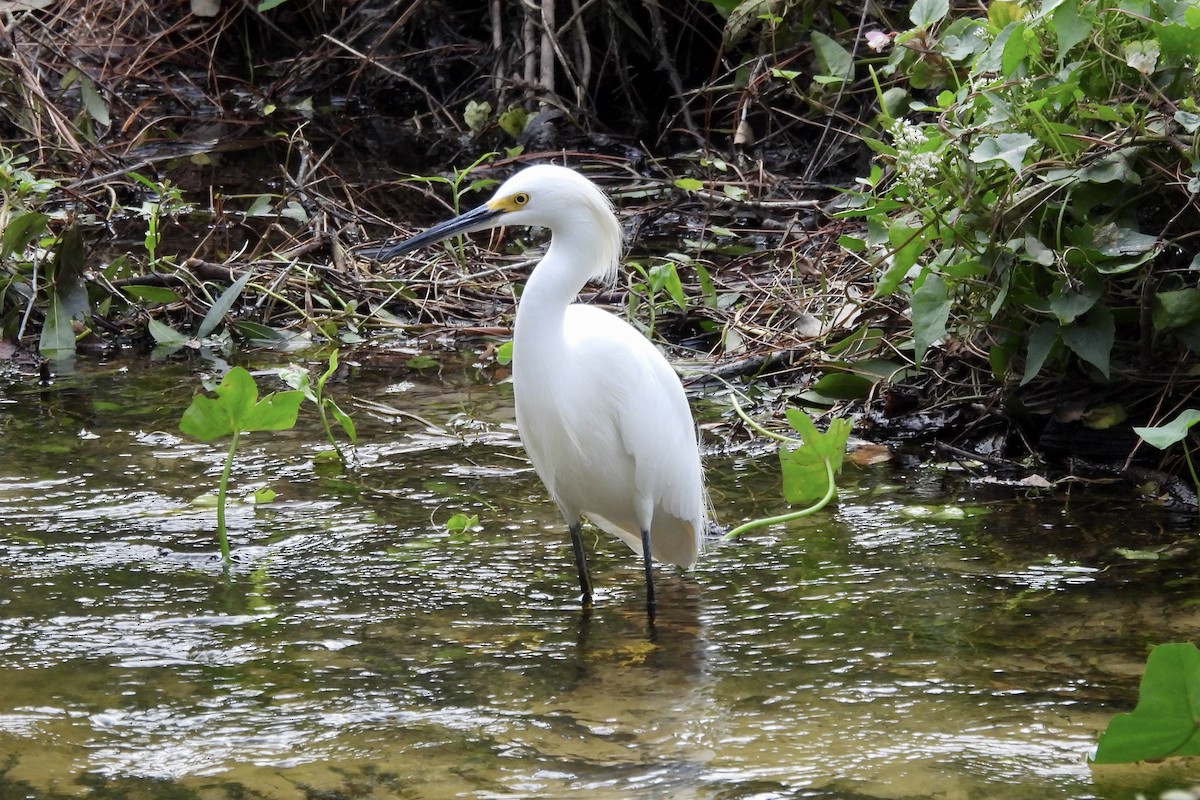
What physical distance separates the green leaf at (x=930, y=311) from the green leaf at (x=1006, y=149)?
1.59 ft

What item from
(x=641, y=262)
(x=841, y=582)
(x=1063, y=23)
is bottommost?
(x=841, y=582)

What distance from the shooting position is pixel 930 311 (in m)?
3.94

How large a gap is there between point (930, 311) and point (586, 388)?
1.16 m

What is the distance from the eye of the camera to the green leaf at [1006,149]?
347 cm

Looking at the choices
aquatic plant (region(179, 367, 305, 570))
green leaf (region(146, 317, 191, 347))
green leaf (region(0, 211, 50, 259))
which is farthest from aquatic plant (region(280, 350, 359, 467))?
green leaf (region(0, 211, 50, 259))

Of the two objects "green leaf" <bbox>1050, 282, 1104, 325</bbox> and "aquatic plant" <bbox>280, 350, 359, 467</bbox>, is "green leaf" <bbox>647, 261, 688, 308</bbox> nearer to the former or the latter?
"aquatic plant" <bbox>280, 350, 359, 467</bbox>

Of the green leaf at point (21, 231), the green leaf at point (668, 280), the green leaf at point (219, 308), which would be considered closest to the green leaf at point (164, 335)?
the green leaf at point (219, 308)

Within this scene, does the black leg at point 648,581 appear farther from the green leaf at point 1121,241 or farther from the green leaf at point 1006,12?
the green leaf at point 1006,12

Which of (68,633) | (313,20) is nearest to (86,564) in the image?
(68,633)

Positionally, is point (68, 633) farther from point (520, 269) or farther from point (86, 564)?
point (520, 269)

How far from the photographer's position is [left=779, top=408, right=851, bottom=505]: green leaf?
3723mm

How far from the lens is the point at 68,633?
3.17 meters

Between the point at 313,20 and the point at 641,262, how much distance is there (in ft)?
14.4

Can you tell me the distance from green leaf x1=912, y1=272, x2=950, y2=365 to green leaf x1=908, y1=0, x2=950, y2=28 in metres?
0.76
